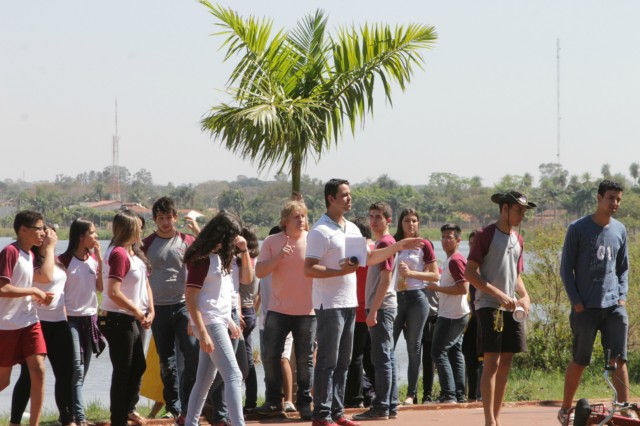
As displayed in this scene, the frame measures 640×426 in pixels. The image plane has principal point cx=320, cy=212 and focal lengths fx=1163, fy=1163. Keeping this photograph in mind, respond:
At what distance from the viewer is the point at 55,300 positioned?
28.1 ft

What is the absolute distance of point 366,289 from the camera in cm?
998

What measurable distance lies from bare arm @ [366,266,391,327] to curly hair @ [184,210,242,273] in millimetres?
1756

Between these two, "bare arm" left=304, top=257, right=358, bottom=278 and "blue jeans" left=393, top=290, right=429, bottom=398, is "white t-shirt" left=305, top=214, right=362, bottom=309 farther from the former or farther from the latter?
"blue jeans" left=393, top=290, right=429, bottom=398

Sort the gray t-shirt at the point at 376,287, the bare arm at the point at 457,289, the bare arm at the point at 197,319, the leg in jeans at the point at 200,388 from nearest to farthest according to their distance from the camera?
1. the bare arm at the point at 197,319
2. the leg in jeans at the point at 200,388
3. the gray t-shirt at the point at 376,287
4. the bare arm at the point at 457,289

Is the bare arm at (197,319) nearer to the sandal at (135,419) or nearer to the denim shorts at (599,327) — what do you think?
the sandal at (135,419)

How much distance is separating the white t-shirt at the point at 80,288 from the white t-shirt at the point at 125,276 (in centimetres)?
15

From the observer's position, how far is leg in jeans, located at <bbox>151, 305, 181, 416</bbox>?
932 centimetres

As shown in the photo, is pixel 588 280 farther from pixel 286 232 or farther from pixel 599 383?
pixel 599 383

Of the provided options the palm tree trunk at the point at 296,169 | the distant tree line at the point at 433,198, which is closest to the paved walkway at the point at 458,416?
the palm tree trunk at the point at 296,169

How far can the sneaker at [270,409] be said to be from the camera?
959 centimetres

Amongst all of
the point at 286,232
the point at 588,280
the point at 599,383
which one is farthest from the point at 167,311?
the point at 599,383

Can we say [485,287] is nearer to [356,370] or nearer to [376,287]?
[376,287]

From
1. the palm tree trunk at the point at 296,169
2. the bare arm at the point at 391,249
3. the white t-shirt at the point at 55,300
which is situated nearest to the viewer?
the white t-shirt at the point at 55,300

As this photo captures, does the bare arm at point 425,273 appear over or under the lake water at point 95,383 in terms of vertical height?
over
